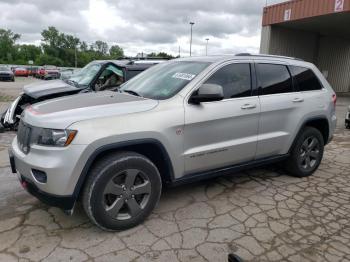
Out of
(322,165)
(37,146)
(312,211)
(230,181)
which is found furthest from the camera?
(322,165)

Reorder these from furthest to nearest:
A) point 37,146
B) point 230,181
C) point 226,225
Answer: point 230,181
point 226,225
point 37,146

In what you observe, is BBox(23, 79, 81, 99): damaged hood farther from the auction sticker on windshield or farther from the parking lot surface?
the auction sticker on windshield

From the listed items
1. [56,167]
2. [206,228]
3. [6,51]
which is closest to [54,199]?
[56,167]

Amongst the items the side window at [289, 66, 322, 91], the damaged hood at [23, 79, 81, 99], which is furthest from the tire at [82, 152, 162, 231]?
the damaged hood at [23, 79, 81, 99]

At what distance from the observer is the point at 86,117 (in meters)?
2.88

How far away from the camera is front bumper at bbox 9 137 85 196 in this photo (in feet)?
8.99

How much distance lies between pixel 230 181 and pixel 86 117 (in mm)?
2460

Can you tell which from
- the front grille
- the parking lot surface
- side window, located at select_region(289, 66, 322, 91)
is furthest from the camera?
side window, located at select_region(289, 66, 322, 91)

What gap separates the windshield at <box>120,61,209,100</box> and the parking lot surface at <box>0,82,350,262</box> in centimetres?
133

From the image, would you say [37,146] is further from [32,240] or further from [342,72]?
[342,72]

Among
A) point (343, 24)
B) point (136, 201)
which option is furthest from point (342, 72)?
point (136, 201)

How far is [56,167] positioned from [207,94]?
64.5 inches

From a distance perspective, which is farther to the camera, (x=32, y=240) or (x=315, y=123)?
(x=315, y=123)

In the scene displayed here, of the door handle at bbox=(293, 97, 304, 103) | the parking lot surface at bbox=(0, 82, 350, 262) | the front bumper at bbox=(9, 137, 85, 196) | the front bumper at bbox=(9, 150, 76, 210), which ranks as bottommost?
the parking lot surface at bbox=(0, 82, 350, 262)
